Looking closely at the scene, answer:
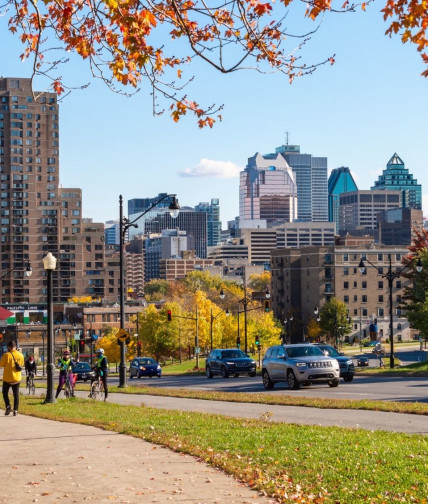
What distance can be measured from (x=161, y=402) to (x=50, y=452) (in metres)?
16.2

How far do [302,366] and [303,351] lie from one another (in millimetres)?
1094

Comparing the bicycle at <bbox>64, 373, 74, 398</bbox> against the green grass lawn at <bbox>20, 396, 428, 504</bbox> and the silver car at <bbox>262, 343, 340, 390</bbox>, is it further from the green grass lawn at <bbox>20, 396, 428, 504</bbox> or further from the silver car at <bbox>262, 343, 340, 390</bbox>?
the green grass lawn at <bbox>20, 396, 428, 504</bbox>

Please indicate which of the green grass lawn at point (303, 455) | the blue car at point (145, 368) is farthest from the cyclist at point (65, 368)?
the blue car at point (145, 368)

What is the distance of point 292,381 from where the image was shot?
3581cm

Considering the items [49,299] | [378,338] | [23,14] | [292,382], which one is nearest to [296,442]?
[23,14]

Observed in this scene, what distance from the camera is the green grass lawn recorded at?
1109 centimetres

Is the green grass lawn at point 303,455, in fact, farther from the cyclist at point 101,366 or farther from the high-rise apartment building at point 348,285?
the high-rise apartment building at point 348,285

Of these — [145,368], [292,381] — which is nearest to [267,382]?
[292,381]

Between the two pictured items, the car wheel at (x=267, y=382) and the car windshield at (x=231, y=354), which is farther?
the car windshield at (x=231, y=354)

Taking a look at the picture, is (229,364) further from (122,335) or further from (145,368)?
(122,335)

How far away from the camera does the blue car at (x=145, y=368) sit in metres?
63.8

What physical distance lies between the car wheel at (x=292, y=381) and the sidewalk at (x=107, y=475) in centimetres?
1887

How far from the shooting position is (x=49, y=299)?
29984 millimetres

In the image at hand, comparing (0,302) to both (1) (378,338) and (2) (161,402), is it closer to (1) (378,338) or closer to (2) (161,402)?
(1) (378,338)
